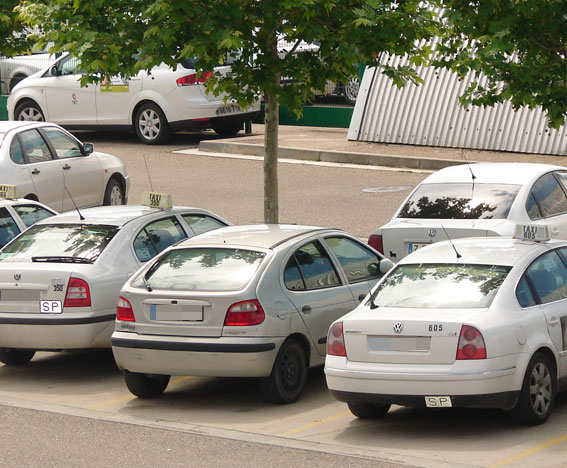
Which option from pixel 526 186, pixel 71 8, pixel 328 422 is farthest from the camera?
pixel 71 8

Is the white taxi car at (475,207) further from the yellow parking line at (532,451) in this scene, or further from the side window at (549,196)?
the yellow parking line at (532,451)

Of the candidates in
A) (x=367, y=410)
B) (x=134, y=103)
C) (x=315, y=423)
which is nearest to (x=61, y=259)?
(x=315, y=423)

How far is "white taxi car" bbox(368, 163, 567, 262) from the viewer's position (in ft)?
39.3

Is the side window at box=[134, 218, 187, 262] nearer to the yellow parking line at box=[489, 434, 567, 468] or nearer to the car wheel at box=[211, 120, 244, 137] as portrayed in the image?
the yellow parking line at box=[489, 434, 567, 468]

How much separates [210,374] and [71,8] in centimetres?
567

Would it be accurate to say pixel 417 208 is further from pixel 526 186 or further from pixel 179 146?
pixel 179 146

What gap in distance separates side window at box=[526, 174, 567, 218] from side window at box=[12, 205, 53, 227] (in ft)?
17.5

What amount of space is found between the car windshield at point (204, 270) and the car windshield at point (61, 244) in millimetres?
1108

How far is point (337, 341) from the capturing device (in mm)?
8906

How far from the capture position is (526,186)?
41.1 ft

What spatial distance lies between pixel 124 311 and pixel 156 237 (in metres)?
1.91

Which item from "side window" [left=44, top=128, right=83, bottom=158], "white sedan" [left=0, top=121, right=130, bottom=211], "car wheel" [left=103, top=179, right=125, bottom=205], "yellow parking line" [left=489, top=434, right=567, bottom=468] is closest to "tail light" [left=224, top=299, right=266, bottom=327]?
"yellow parking line" [left=489, top=434, right=567, bottom=468]

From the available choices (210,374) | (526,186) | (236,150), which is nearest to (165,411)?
(210,374)

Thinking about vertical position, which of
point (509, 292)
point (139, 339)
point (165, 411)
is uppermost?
point (509, 292)
